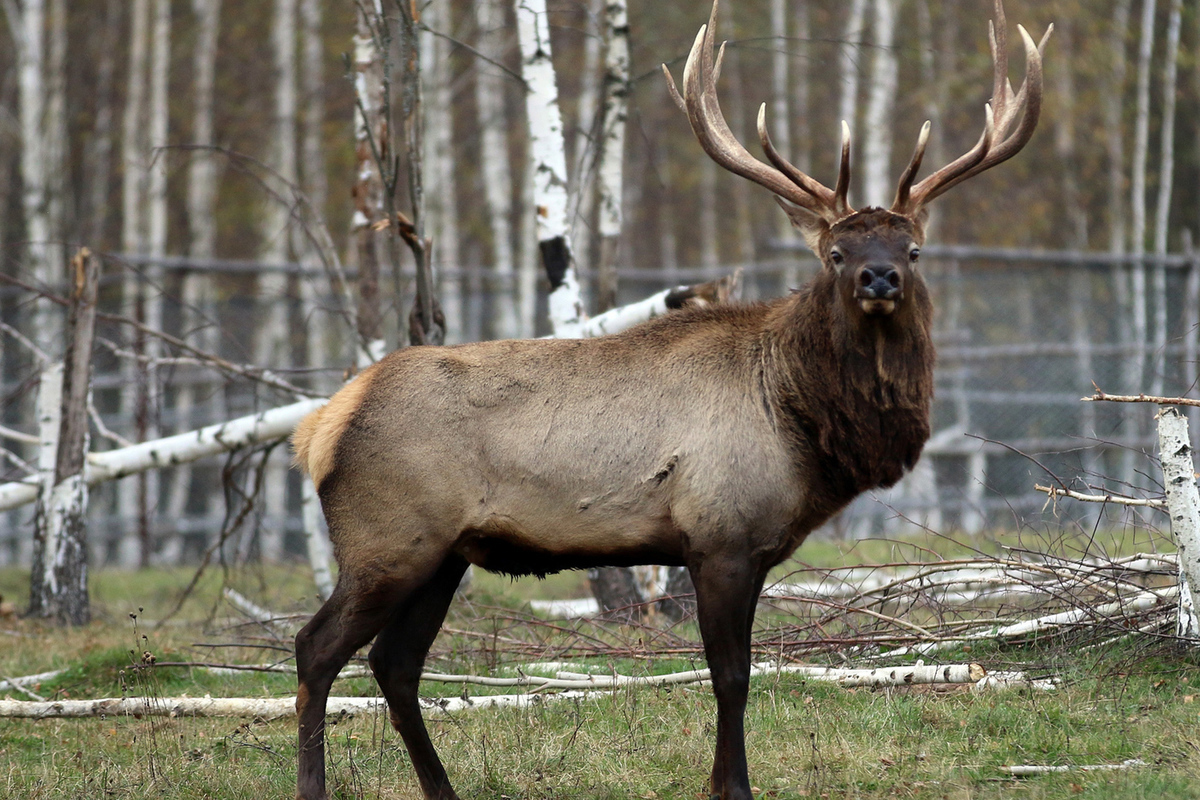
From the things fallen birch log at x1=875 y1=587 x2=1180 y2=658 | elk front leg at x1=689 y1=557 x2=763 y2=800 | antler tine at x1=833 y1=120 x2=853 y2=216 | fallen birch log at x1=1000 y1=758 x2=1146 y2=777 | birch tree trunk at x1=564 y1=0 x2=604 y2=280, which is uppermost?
birch tree trunk at x1=564 y1=0 x2=604 y2=280

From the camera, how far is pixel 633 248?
28.1 meters

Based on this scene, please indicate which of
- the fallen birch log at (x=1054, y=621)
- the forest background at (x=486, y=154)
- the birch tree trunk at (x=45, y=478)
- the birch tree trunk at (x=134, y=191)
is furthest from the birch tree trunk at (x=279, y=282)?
the fallen birch log at (x=1054, y=621)

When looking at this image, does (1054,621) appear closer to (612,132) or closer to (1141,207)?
(612,132)

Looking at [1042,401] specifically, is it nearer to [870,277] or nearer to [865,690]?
[865,690]

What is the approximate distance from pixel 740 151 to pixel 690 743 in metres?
2.53

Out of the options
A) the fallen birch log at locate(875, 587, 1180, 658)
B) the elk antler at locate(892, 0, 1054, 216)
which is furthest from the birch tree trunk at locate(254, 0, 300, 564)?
the elk antler at locate(892, 0, 1054, 216)

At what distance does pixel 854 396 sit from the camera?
4.71 metres

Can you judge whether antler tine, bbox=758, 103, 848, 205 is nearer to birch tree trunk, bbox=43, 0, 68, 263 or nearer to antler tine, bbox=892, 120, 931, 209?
antler tine, bbox=892, 120, 931, 209

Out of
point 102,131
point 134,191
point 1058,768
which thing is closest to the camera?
point 1058,768

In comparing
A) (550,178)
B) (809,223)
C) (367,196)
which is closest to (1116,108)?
(550,178)

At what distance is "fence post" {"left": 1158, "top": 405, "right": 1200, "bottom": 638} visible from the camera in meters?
4.98

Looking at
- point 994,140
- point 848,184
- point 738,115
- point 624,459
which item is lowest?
point 624,459

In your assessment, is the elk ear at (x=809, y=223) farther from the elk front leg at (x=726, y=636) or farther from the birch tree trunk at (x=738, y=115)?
the birch tree trunk at (x=738, y=115)

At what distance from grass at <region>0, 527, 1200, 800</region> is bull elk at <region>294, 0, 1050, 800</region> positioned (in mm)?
364
